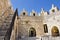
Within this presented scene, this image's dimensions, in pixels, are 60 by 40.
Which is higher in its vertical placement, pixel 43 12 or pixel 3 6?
pixel 3 6

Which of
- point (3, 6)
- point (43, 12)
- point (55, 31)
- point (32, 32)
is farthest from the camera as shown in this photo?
point (43, 12)

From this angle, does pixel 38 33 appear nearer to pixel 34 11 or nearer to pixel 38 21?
pixel 38 21

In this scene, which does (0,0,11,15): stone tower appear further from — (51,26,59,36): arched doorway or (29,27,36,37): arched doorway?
(51,26,59,36): arched doorway

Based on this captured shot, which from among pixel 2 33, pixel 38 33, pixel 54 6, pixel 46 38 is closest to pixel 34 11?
pixel 54 6

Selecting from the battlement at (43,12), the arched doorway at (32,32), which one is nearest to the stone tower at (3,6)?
the battlement at (43,12)

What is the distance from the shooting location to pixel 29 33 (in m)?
15.1

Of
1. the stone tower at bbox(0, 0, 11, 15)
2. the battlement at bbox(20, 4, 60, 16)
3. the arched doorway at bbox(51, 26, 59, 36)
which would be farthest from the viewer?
the battlement at bbox(20, 4, 60, 16)

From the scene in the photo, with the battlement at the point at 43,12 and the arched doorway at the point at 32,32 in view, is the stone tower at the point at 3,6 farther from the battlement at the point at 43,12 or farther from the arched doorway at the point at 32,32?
the arched doorway at the point at 32,32

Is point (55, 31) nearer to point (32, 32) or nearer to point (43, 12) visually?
point (32, 32)

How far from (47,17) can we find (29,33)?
2329 mm

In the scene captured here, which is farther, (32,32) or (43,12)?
(43,12)

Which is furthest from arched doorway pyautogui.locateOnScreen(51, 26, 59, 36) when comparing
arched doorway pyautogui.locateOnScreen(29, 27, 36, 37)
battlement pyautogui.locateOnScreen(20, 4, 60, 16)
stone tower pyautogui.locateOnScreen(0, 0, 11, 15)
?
stone tower pyautogui.locateOnScreen(0, 0, 11, 15)

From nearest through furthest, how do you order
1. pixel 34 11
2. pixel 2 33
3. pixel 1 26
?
pixel 2 33 → pixel 1 26 → pixel 34 11

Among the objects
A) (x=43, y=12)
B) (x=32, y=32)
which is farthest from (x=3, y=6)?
(x=43, y=12)
